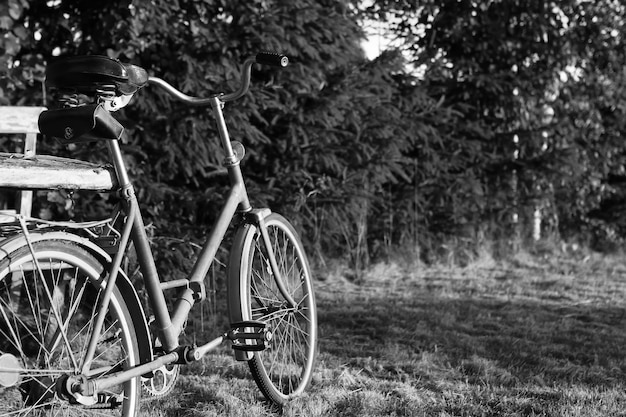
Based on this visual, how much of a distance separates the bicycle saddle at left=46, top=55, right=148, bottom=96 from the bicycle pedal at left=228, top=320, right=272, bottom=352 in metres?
0.98

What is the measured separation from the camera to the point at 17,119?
11.8ft

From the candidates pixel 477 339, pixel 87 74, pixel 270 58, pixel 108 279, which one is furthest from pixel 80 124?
pixel 477 339

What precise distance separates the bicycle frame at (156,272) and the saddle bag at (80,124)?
0.27 feet

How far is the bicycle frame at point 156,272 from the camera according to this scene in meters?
2.32

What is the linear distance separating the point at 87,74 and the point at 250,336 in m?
1.10

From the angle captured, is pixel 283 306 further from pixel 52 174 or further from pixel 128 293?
pixel 52 174

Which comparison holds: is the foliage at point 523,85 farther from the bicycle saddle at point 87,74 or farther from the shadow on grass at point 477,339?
the bicycle saddle at point 87,74

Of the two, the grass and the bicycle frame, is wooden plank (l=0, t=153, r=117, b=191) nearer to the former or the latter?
the bicycle frame

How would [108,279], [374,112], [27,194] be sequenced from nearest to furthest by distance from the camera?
[108,279]
[27,194]
[374,112]

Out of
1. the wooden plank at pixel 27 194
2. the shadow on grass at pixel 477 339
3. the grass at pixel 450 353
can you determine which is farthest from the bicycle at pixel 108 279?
the shadow on grass at pixel 477 339

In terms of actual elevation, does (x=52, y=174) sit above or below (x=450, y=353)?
above

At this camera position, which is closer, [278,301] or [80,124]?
[80,124]

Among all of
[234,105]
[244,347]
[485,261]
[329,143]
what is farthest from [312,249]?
[244,347]

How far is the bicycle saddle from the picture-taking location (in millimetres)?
2359
